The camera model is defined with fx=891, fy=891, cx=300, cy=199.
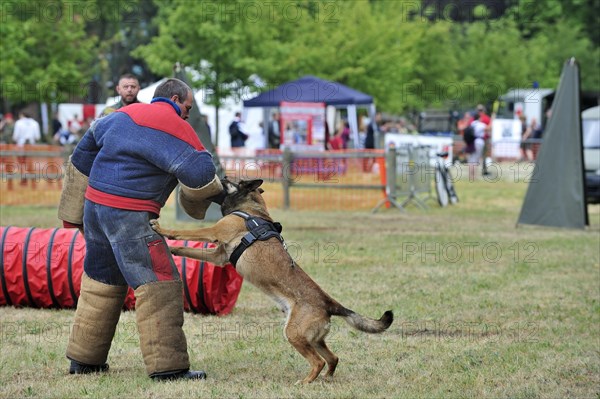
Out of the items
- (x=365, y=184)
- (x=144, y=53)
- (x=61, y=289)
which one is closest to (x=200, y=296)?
(x=61, y=289)

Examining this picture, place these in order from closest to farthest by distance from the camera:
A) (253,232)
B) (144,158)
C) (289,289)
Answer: (144,158), (289,289), (253,232)

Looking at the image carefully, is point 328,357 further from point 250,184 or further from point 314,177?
point 314,177

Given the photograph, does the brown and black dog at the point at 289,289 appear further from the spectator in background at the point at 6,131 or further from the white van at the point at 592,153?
the spectator in background at the point at 6,131

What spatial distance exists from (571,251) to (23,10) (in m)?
23.8

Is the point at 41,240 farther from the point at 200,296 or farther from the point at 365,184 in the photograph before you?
the point at 365,184

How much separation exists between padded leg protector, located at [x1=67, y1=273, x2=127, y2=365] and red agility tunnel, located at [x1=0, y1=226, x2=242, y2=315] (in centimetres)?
177

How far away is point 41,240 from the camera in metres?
8.12

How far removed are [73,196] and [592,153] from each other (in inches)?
636

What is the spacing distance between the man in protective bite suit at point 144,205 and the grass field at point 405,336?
34 centimetres

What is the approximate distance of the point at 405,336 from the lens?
7422 mm

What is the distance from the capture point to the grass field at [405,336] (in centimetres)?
580

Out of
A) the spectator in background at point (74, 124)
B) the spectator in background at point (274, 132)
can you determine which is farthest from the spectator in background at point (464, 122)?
the spectator in background at point (74, 124)

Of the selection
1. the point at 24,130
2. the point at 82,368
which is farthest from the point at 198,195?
the point at 24,130

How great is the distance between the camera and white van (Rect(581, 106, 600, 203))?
19281mm
